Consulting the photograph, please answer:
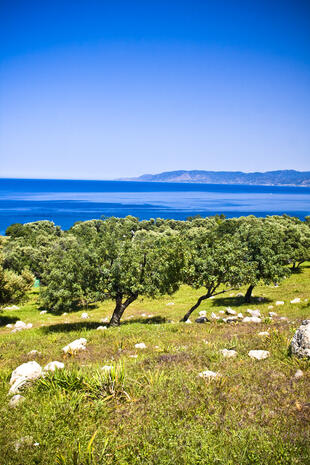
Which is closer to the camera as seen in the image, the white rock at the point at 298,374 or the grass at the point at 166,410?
the grass at the point at 166,410

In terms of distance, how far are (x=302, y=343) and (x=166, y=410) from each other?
640cm

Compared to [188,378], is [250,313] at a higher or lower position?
lower

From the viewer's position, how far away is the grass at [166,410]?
6836 millimetres

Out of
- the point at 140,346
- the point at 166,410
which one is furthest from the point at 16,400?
the point at 140,346

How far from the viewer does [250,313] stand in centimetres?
2738

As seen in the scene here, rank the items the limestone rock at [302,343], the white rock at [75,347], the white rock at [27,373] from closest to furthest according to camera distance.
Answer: the white rock at [27,373] < the limestone rock at [302,343] < the white rock at [75,347]

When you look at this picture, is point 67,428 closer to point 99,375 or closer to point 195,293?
point 99,375

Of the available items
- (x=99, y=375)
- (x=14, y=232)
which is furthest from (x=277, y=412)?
(x=14, y=232)

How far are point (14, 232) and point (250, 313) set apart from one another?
9676cm

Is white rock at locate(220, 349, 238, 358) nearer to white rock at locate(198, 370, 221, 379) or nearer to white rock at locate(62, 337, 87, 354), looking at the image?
white rock at locate(198, 370, 221, 379)

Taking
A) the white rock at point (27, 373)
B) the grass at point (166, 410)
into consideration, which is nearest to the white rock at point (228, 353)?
the grass at point (166, 410)

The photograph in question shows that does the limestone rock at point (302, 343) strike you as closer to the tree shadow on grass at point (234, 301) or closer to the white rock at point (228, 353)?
the white rock at point (228, 353)

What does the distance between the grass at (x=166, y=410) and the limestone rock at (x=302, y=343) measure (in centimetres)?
44

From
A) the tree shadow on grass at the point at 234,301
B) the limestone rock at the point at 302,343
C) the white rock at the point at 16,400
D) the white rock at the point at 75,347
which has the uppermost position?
the limestone rock at the point at 302,343
